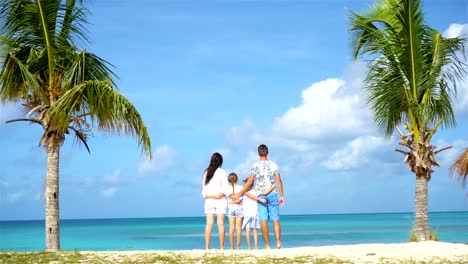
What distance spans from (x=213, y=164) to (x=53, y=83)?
4526mm

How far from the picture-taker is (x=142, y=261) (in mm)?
12570

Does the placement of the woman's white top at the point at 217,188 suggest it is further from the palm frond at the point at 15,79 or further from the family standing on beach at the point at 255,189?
the palm frond at the point at 15,79

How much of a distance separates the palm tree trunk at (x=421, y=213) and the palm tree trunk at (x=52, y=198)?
8827 mm

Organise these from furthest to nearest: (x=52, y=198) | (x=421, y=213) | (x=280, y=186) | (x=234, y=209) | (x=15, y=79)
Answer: (x=421, y=213)
(x=15, y=79)
(x=52, y=198)
(x=234, y=209)
(x=280, y=186)

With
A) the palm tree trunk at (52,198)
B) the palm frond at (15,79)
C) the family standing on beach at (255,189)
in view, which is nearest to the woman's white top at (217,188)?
the family standing on beach at (255,189)

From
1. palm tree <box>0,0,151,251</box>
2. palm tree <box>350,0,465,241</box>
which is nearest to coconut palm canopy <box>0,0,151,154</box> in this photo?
palm tree <box>0,0,151,251</box>

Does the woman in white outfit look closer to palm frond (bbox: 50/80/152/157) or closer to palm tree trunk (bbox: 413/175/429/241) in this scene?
palm frond (bbox: 50/80/152/157)

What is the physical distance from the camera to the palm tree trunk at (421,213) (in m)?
17.9

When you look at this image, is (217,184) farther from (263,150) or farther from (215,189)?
(263,150)

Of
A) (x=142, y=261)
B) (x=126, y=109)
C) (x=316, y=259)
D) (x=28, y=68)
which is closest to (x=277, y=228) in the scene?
(x=316, y=259)

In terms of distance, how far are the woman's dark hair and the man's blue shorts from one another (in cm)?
101

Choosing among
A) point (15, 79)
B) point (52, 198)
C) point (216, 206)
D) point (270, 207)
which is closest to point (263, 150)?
point (270, 207)

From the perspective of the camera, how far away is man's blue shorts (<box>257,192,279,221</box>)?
45.1 ft

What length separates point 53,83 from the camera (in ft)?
52.1
